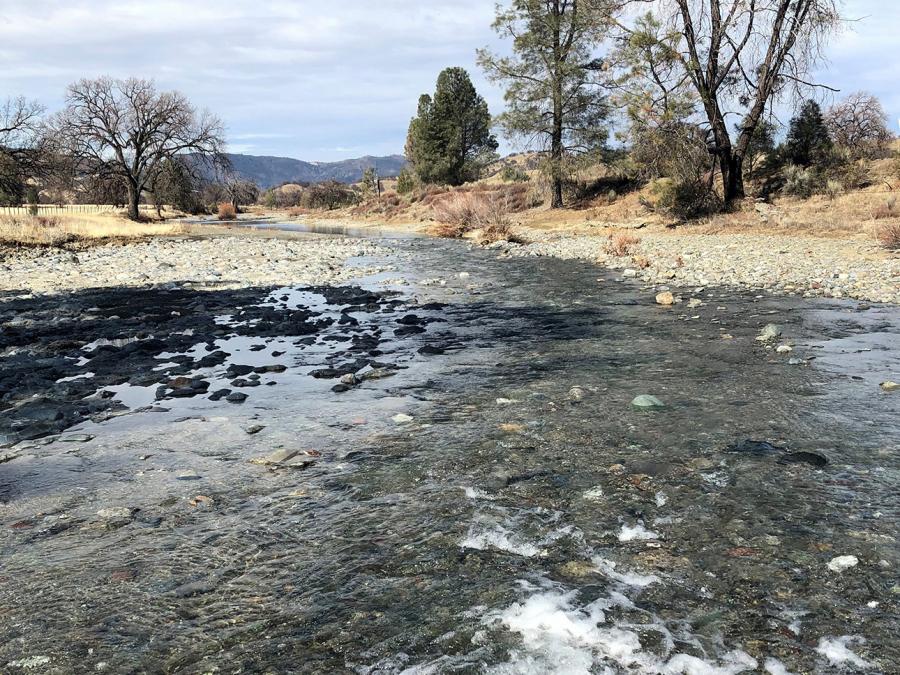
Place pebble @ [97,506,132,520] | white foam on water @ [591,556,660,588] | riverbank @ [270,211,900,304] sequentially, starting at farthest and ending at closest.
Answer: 1. riverbank @ [270,211,900,304]
2. pebble @ [97,506,132,520]
3. white foam on water @ [591,556,660,588]

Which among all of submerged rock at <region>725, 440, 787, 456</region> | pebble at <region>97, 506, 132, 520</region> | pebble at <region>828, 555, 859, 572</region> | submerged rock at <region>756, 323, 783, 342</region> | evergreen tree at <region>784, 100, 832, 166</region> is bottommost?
pebble at <region>97, 506, 132, 520</region>

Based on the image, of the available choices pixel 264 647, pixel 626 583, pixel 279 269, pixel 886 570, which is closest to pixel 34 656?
pixel 264 647

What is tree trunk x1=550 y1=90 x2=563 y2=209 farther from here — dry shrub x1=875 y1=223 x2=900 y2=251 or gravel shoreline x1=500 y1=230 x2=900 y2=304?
dry shrub x1=875 y1=223 x2=900 y2=251

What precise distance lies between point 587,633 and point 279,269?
1417 cm

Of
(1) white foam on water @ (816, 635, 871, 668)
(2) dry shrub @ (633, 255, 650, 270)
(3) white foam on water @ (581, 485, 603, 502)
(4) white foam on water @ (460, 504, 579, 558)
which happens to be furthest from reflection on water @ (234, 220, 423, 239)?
(1) white foam on water @ (816, 635, 871, 668)

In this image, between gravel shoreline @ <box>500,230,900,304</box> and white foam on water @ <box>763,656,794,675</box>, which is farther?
gravel shoreline @ <box>500,230,900,304</box>

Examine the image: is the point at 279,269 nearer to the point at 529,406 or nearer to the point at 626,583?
the point at 529,406

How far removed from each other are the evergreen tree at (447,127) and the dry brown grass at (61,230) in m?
23.8

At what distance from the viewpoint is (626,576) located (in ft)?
8.87

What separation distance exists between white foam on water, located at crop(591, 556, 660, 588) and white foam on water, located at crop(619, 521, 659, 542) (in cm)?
24

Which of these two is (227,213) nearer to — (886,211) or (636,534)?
(886,211)

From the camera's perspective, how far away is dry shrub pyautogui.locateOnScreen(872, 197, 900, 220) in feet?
53.8

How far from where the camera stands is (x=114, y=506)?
136 inches

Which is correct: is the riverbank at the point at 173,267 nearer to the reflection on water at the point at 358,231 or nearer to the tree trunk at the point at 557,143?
the reflection on water at the point at 358,231
